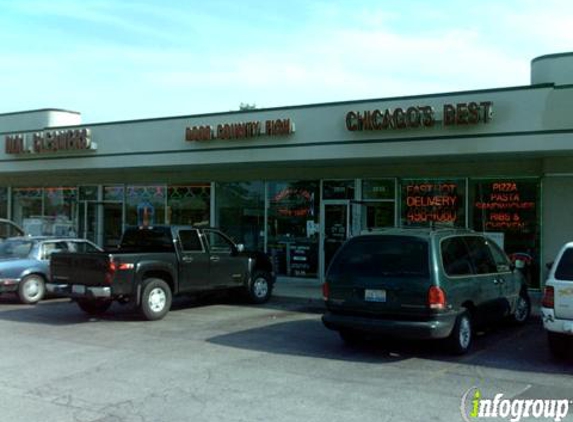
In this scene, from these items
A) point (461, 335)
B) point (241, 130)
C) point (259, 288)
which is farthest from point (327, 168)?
point (461, 335)

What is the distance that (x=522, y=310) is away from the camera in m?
11.8

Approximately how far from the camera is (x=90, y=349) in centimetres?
954

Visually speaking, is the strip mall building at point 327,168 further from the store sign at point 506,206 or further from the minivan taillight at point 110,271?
the minivan taillight at point 110,271

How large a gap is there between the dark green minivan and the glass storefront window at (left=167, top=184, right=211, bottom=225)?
11.4 metres

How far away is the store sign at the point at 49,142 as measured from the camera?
2020 centimetres

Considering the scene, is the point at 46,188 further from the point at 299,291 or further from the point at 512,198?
the point at 512,198

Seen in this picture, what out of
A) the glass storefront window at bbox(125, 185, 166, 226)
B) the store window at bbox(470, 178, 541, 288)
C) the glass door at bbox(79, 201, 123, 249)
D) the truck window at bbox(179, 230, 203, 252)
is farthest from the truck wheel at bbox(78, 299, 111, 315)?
the glass door at bbox(79, 201, 123, 249)

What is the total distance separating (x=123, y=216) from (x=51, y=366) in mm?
14386

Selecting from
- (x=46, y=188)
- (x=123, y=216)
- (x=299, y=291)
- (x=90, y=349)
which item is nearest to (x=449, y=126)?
(x=299, y=291)

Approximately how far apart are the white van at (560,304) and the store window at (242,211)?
11.6 meters

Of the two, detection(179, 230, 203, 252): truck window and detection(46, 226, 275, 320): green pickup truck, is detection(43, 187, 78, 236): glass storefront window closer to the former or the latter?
detection(46, 226, 275, 320): green pickup truck

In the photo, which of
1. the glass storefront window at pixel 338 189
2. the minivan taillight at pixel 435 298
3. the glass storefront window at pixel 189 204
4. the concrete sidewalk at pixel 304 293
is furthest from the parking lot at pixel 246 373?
the glass storefront window at pixel 189 204

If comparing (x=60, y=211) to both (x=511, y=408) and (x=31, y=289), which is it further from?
(x=511, y=408)

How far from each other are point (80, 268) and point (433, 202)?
347 inches
